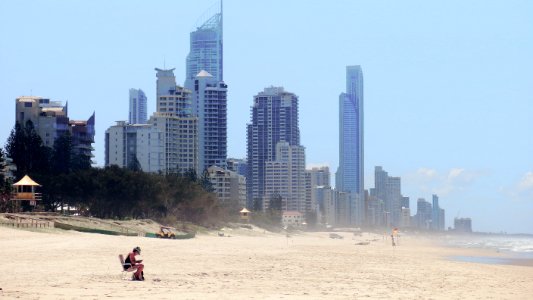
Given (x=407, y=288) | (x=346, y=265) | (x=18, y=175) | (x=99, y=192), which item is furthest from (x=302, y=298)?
(x=18, y=175)

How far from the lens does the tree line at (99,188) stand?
10694 centimetres

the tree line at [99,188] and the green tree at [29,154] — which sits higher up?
the green tree at [29,154]

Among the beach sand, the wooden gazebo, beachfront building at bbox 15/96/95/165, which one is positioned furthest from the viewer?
beachfront building at bbox 15/96/95/165

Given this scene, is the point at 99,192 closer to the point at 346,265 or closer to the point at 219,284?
the point at 346,265

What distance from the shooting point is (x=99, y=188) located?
106438mm

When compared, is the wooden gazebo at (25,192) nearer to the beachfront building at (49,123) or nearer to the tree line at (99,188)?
the tree line at (99,188)

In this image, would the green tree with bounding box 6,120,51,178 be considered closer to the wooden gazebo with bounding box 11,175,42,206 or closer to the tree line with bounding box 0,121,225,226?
the tree line with bounding box 0,121,225,226

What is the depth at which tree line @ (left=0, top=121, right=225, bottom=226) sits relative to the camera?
107 meters

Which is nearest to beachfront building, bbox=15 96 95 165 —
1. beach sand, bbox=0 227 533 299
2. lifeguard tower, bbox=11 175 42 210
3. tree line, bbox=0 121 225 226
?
tree line, bbox=0 121 225 226

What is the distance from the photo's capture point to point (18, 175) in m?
117

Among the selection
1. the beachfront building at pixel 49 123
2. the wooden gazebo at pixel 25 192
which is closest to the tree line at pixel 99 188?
the wooden gazebo at pixel 25 192

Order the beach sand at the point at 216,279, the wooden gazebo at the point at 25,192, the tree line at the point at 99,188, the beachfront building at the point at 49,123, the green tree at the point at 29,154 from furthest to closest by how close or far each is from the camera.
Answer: the beachfront building at the point at 49,123 → the green tree at the point at 29,154 → the tree line at the point at 99,188 → the wooden gazebo at the point at 25,192 → the beach sand at the point at 216,279

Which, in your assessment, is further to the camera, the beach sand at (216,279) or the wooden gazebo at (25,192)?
the wooden gazebo at (25,192)

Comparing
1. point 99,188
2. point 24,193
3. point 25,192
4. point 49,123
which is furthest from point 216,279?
point 49,123
